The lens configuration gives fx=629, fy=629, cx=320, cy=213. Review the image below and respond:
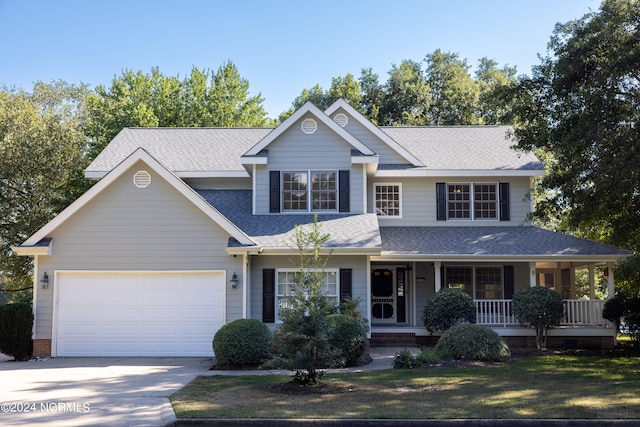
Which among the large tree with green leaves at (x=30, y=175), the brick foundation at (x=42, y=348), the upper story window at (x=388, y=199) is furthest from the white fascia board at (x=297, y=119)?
the large tree with green leaves at (x=30, y=175)

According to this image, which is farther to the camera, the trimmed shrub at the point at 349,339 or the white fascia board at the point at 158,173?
the white fascia board at the point at 158,173

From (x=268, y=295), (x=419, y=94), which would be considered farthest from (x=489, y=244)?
(x=419, y=94)

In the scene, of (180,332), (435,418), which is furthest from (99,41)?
(435,418)

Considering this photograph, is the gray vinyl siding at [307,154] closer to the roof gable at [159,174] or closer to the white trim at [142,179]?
the roof gable at [159,174]

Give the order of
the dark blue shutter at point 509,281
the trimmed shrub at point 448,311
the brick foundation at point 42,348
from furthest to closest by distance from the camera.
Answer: the dark blue shutter at point 509,281, the trimmed shrub at point 448,311, the brick foundation at point 42,348

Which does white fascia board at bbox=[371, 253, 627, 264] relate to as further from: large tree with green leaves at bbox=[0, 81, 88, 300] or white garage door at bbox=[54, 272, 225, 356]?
large tree with green leaves at bbox=[0, 81, 88, 300]

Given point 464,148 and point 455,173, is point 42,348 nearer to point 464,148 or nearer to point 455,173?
point 455,173

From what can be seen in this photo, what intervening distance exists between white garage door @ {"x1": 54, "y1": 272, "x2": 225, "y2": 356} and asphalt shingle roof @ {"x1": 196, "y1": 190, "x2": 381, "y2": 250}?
6.89ft

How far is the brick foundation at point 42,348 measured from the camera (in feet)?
55.9

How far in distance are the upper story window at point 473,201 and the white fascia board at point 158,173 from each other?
8.09m

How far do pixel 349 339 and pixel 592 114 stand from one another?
8.53 metres

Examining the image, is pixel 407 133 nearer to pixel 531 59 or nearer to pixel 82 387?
pixel 531 59

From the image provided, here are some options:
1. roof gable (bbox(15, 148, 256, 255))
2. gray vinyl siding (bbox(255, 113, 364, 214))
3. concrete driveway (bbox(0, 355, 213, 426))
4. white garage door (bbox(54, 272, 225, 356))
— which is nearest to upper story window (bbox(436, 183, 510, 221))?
gray vinyl siding (bbox(255, 113, 364, 214))

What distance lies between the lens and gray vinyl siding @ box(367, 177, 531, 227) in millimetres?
22047
